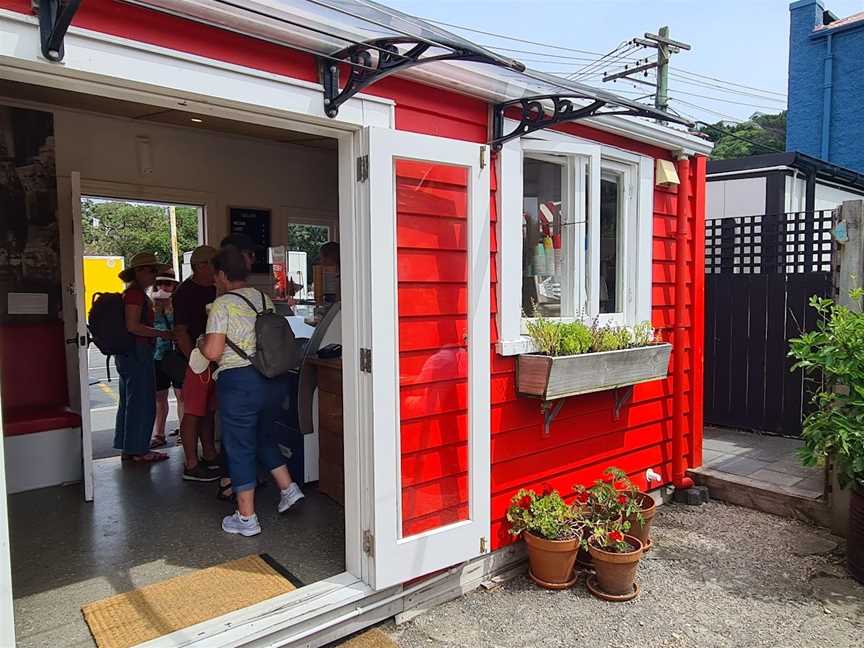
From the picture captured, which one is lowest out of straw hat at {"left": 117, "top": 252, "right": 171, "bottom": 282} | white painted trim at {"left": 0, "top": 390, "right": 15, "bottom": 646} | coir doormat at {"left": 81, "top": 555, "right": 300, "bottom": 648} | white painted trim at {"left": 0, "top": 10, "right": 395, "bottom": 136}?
coir doormat at {"left": 81, "top": 555, "right": 300, "bottom": 648}

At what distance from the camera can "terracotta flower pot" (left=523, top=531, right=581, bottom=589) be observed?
9.92 feet

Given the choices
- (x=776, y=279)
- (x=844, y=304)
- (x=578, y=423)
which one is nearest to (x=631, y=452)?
(x=578, y=423)

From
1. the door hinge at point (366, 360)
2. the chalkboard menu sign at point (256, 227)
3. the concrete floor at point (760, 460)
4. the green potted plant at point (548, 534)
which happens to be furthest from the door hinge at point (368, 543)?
the chalkboard menu sign at point (256, 227)

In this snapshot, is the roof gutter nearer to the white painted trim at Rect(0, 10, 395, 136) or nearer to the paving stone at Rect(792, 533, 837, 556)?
the white painted trim at Rect(0, 10, 395, 136)

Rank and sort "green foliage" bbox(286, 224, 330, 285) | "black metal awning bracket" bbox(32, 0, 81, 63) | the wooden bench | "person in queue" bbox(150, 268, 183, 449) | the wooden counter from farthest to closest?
"green foliage" bbox(286, 224, 330, 285), "person in queue" bbox(150, 268, 183, 449), the wooden bench, the wooden counter, "black metal awning bracket" bbox(32, 0, 81, 63)

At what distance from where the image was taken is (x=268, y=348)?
10.2 ft

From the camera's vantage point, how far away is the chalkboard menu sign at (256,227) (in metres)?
5.25

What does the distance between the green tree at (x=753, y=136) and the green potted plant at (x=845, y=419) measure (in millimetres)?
17782

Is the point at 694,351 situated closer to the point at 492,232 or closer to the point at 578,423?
the point at 578,423

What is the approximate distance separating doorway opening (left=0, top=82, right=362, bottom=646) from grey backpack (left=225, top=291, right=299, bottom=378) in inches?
18.4

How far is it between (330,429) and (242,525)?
0.76 m

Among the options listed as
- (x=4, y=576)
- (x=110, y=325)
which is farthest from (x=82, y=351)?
(x=4, y=576)

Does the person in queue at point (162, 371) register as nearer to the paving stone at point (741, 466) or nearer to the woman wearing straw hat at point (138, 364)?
the woman wearing straw hat at point (138, 364)

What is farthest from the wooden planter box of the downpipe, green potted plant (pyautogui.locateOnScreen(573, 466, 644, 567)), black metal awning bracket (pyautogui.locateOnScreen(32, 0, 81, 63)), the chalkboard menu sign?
the chalkboard menu sign
